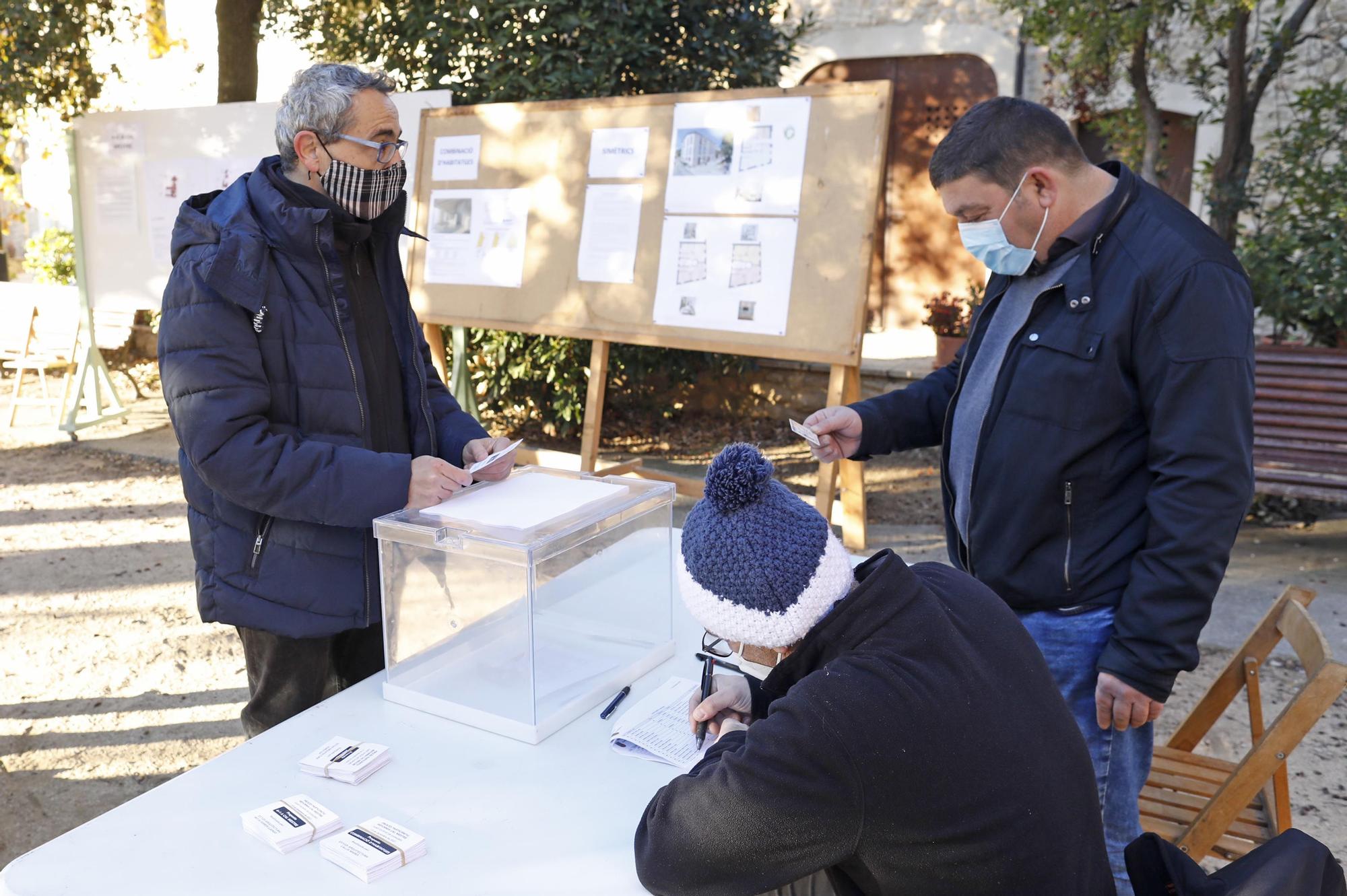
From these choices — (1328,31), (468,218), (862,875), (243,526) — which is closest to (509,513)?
Result: (243,526)

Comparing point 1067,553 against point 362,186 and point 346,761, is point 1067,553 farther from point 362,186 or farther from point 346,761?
point 362,186

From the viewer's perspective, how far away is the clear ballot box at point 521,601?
1.84 meters

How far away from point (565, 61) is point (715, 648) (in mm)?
4706

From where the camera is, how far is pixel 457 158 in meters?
5.16

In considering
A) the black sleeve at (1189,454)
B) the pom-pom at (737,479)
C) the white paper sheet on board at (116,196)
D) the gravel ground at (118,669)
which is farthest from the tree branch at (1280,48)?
the white paper sheet on board at (116,196)

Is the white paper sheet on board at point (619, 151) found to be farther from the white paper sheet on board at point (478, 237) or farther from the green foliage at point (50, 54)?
the green foliage at point (50, 54)

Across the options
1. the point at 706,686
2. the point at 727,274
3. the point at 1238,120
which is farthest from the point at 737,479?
the point at 1238,120

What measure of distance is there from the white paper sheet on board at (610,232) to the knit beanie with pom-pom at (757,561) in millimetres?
3381

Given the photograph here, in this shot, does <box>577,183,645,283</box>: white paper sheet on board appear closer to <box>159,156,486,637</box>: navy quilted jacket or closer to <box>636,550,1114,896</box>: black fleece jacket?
<box>159,156,486,637</box>: navy quilted jacket

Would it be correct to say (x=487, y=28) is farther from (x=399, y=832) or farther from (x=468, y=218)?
(x=399, y=832)

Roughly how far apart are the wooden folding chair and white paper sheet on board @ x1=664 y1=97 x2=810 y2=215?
2491mm

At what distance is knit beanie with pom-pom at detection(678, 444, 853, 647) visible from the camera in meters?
1.31

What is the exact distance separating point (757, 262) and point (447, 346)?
2967mm

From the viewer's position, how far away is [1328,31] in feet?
22.6
